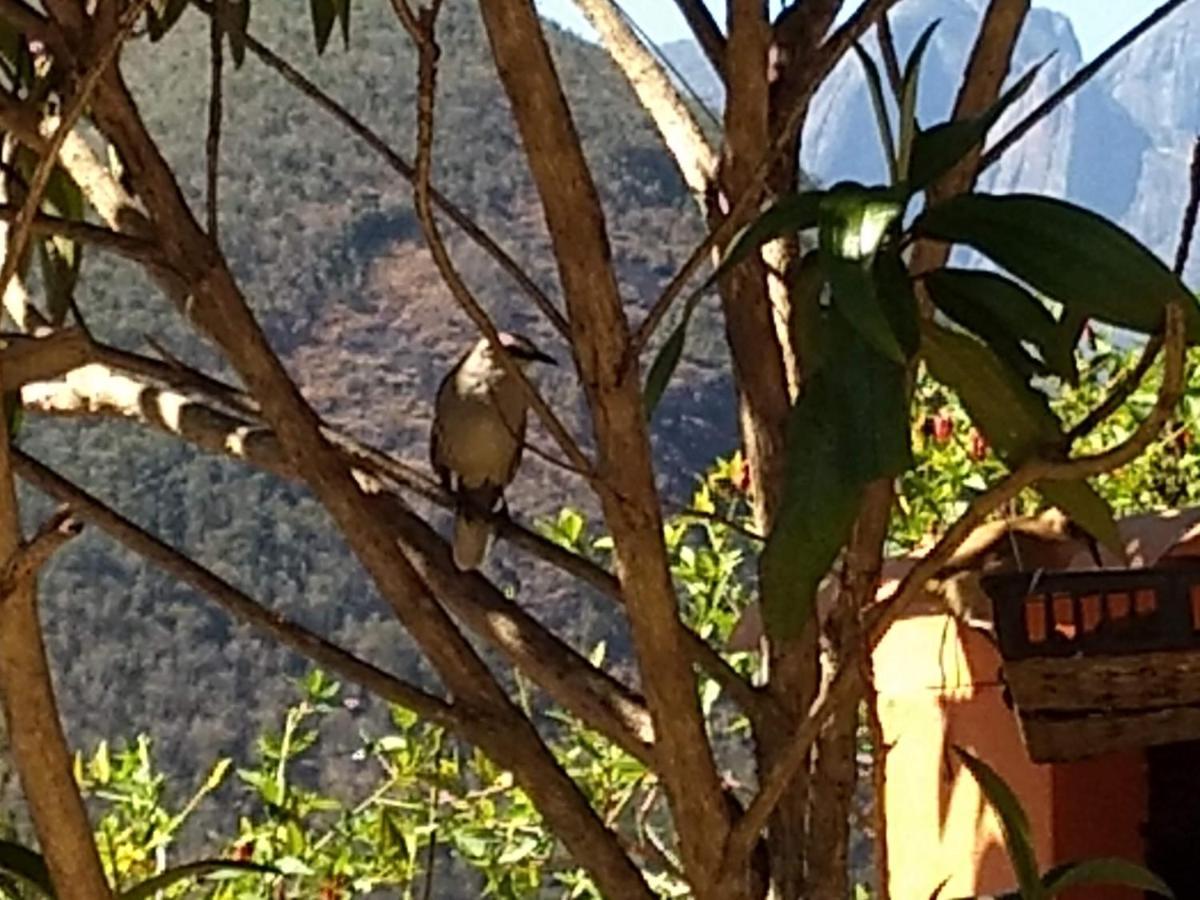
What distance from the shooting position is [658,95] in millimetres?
972

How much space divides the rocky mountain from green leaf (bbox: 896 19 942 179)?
1.92ft

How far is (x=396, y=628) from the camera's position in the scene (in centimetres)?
169

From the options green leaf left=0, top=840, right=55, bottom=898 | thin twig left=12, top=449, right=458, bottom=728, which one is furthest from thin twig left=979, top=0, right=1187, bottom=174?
green leaf left=0, top=840, right=55, bottom=898

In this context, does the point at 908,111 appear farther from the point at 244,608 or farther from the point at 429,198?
the point at 244,608

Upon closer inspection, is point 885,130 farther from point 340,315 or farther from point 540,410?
point 340,315

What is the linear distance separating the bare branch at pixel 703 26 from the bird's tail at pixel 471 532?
286 mm

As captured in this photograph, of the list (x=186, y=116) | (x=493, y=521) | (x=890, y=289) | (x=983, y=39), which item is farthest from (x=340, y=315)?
(x=890, y=289)

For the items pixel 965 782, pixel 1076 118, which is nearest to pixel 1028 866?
pixel 965 782

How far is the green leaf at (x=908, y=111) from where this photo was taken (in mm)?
615

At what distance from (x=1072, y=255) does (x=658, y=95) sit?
435 millimetres

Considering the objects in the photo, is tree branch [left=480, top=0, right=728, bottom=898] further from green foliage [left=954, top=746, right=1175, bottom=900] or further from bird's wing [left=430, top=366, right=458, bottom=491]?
bird's wing [left=430, top=366, right=458, bottom=491]

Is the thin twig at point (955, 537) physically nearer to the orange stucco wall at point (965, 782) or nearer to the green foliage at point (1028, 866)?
the green foliage at point (1028, 866)

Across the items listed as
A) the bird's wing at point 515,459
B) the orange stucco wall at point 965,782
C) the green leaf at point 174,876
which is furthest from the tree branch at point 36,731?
the bird's wing at point 515,459

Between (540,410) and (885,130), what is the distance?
0.44 ft
